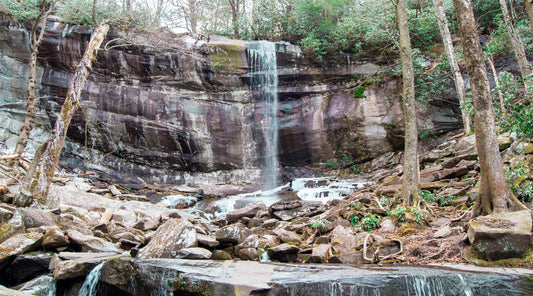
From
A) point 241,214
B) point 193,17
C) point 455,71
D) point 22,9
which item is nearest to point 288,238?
point 241,214

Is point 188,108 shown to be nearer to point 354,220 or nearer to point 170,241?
point 354,220

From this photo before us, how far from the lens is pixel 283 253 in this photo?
17.6 feet

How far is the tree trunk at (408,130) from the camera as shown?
6.93m

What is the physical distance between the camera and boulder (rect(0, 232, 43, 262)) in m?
4.21

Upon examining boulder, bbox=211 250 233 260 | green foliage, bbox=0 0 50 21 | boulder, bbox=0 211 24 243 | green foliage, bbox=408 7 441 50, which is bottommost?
boulder, bbox=211 250 233 260

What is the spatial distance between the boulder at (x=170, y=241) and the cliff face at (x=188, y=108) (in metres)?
11.6

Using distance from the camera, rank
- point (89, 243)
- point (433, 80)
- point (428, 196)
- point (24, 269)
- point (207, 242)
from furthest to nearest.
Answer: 1. point (433, 80)
2. point (428, 196)
3. point (207, 242)
4. point (89, 243)
5. point (24, 269)

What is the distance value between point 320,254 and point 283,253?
629mm

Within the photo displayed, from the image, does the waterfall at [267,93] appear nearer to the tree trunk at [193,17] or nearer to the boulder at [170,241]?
the tree trunk at [193,17]

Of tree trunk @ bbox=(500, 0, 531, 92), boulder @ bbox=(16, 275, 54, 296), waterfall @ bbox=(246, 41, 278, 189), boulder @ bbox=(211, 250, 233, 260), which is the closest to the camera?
boulder @ bbox=(16, 275, 54, 296)

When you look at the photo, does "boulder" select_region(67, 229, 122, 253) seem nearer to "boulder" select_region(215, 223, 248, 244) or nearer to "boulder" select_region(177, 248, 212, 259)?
"boulder" select_region(177, 248, 212, 259)

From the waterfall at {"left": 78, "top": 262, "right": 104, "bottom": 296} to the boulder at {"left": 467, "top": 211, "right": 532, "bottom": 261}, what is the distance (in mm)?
4666

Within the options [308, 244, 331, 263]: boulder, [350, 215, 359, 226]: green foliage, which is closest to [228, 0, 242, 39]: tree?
[350, 215, 359, 226]: green foliage

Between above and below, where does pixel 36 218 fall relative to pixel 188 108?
below
